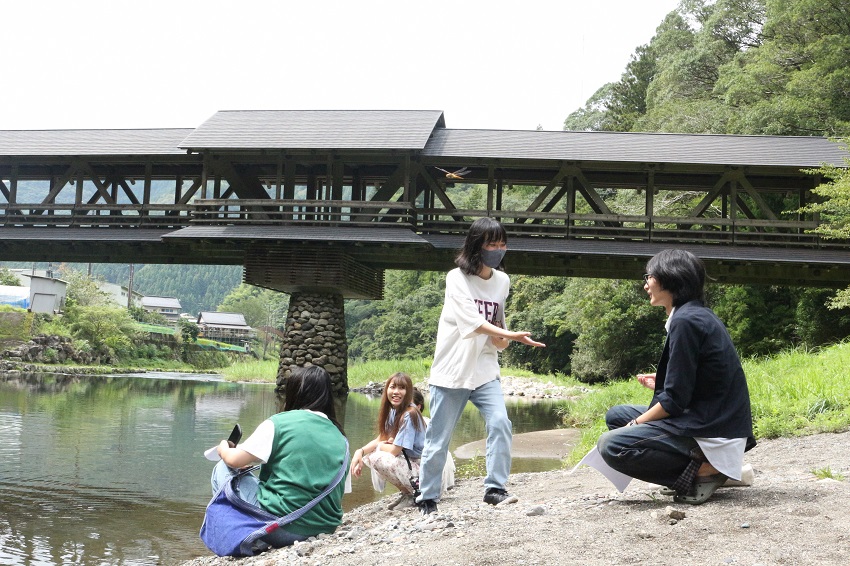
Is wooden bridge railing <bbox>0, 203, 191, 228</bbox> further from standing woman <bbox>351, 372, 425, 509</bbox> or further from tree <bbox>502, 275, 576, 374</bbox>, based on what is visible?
tree <bbox>502, 275, 576, 374</bbox>

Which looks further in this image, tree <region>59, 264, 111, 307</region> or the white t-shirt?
tree <region>59, 264, 111, 307</region>

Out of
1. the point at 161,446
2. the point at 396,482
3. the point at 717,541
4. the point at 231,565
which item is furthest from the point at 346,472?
the point at 161,446

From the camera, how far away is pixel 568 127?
43.3 metres

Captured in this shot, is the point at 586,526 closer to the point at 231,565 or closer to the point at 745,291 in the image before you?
the point at 231,565

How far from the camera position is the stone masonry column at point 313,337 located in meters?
17.2

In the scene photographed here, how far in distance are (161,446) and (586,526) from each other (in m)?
7.85

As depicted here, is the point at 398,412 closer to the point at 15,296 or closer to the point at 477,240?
the point at 477,240

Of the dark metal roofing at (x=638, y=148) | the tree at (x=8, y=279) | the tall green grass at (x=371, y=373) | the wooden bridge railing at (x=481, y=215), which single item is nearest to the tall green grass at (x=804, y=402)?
the wooden bridge railing at (x=481, y=215)

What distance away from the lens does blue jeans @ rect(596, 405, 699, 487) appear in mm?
3660

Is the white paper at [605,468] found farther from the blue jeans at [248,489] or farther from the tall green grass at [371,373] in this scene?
the tall green grass at [371,373]

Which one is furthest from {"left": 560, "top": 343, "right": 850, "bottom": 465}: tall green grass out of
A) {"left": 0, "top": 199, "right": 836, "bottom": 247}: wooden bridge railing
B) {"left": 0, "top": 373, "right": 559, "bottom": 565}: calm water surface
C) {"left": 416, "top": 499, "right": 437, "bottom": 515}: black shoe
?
{"left": 0, "top": 199, "right": 836, "bottom": 247}: wooden bridge railing

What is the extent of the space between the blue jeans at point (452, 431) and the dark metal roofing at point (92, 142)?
45.4ft

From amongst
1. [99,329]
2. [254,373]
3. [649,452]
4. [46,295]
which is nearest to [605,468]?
[649,452]

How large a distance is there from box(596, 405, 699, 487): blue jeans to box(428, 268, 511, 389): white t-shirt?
0.90 meters
